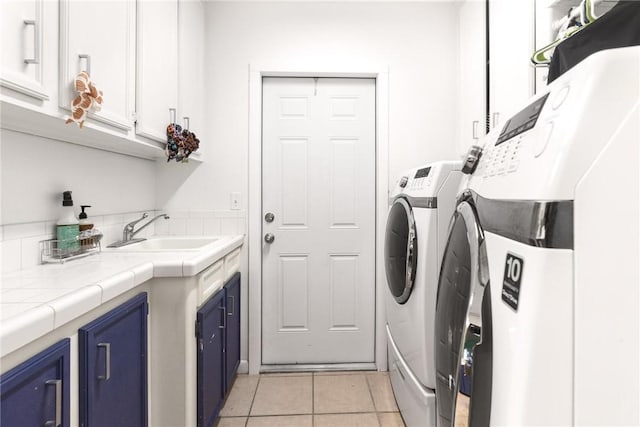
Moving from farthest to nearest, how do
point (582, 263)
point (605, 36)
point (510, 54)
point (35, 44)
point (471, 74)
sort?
point (471, 74)
point (510, 54)
point (35, 44)
point (605, 36)
point (582, 263)

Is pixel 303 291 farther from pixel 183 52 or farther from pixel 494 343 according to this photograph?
pixel 494 343

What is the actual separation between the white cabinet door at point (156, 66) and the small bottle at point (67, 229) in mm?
409

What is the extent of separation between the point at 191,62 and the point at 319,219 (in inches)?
50.3

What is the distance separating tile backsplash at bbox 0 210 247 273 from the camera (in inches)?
49.1

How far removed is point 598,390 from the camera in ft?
1.69

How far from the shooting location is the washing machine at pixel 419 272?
4.80 feet

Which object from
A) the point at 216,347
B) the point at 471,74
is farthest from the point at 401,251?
the point at 471,74

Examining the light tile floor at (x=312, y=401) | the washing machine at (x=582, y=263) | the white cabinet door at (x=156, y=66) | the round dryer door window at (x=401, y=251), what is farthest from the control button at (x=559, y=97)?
the light tile floor at (x=312, y=401)

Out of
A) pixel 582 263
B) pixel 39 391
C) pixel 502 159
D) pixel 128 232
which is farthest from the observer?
pixel 128 232

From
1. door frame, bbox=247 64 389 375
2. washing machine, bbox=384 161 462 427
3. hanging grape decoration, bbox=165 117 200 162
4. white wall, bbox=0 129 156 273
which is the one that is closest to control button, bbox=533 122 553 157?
washing machine, bbox=384 161 462 427

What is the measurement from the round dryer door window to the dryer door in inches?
23.3

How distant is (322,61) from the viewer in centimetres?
247

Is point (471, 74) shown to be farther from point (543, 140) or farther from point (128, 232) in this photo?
point (128, 232)

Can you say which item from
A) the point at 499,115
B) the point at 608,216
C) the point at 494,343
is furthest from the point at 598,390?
the point at 499,115
